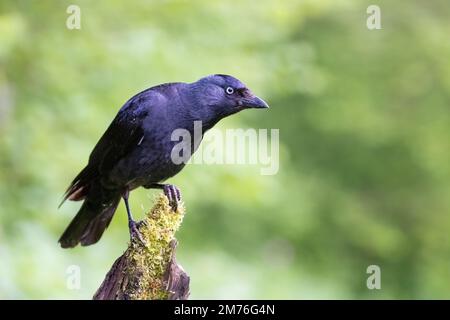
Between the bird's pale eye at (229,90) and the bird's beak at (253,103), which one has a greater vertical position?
the bird's pale eye at (229,90)

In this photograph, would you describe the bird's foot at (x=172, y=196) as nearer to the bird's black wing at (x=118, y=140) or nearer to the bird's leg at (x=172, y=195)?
the bird's leg at (x=172, y=195)

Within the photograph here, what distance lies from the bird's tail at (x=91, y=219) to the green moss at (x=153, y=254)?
1221mm

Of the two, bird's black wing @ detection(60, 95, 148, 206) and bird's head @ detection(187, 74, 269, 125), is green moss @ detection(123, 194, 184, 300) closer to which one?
bird's black wing @ detection(60, 95, 148, 206)

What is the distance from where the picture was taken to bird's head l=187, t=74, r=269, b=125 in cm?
590

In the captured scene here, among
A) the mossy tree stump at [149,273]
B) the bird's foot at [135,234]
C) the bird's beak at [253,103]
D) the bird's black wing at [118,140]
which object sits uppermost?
the bird's beak at [253,103]

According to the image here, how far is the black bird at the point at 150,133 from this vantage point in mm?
5680

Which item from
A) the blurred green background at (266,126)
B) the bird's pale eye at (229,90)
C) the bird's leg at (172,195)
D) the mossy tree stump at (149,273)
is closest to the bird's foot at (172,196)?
the bird's leg at (172,195)

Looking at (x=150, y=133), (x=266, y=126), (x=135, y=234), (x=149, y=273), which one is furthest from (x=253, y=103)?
(x=266, y=126)

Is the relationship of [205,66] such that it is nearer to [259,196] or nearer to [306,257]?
[259,196]

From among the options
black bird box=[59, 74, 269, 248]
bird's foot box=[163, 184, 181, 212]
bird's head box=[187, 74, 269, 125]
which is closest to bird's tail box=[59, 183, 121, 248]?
black bird box=[59, 74, 269, 248]

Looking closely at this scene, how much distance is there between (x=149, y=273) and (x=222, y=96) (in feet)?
6.03

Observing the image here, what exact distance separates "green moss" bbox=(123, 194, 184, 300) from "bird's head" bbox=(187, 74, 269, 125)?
1.13m

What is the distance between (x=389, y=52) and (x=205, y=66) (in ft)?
15.1

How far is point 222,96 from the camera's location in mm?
5938
